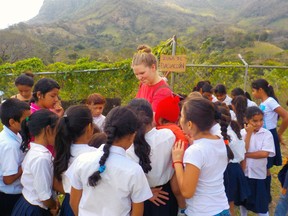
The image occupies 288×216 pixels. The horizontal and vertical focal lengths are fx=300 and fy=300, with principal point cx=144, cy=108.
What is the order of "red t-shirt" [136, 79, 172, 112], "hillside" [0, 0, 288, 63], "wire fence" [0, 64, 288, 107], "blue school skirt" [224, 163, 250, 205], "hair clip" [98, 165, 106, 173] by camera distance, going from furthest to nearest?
1. "hillside" [0, 0, 288, 63]
2. "wire fence" [0, 64, 288, 107]
3. "blue school skirt" [224, 163, 250, 205]
4. "red t-shirt" [136, 79, 172, 112]
5. "hair clip" [98, 165, 106, 173]

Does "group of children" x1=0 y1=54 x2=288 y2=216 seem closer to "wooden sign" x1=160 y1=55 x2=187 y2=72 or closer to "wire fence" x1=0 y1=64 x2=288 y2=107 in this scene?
"wooden sign" x1=160 y1=55 x2=187 y2=72

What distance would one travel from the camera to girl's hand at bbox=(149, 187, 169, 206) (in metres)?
2.00

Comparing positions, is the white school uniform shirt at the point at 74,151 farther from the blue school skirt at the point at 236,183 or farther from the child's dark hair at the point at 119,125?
the blue school skirt at the point at 236,183

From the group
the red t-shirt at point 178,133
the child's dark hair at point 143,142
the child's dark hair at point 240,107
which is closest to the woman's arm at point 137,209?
the child's dark hair at point 143,142

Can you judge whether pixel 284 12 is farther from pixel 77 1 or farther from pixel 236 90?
pixel 77 1

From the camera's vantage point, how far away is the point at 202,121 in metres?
1.92

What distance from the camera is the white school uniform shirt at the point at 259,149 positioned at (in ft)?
10.1

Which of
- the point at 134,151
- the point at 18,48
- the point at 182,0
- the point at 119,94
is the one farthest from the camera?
the point at 182,0

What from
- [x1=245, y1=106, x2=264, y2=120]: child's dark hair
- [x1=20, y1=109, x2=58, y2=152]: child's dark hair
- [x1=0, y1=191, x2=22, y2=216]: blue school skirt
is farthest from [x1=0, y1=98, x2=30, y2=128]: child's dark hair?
[x1=245, y1=106, x2=264, y2=120]: child's dark hair

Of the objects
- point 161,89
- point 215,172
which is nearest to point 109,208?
point 215,172

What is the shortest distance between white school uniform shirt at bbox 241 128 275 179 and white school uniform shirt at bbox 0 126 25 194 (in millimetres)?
2232

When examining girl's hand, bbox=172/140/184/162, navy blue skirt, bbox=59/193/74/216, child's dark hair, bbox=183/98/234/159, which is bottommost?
navy blue skirt, bbox=59/193/74/216

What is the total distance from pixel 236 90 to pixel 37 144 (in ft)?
10.0

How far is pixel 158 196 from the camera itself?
6.63 ft
